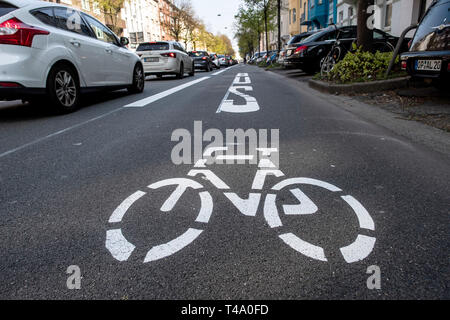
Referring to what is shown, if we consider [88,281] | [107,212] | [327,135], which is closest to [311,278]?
[88,281]

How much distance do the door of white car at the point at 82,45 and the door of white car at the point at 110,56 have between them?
0.17 meters

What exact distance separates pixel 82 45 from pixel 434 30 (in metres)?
6.40

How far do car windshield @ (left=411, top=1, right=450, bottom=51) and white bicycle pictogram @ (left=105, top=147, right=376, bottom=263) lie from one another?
14.2 ft

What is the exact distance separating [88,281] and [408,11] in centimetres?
1974

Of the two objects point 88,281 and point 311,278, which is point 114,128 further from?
point 311,278

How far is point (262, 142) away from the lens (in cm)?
384

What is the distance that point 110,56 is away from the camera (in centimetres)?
731

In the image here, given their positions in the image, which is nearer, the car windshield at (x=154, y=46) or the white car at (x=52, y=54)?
the white car at (x=52, y=54)

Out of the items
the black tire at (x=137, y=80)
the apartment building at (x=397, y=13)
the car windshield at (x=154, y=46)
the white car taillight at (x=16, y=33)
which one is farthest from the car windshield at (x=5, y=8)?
the apartment building at (x=397, y=13)

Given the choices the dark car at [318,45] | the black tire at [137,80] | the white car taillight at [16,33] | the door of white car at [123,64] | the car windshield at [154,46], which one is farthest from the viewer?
the car windshield at [154,46]

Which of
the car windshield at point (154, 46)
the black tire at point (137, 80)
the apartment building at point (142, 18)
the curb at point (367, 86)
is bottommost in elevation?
the curb at point (367, 86)

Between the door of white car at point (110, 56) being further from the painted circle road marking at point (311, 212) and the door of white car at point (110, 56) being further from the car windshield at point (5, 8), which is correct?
the painted circle road marking at point (311, 212)

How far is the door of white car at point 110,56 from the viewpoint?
23.2ft

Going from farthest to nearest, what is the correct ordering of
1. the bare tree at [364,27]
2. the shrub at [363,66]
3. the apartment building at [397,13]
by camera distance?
the apartment building at [397,13] → the bare tree at [364,27] → the shrub at [363,66]
